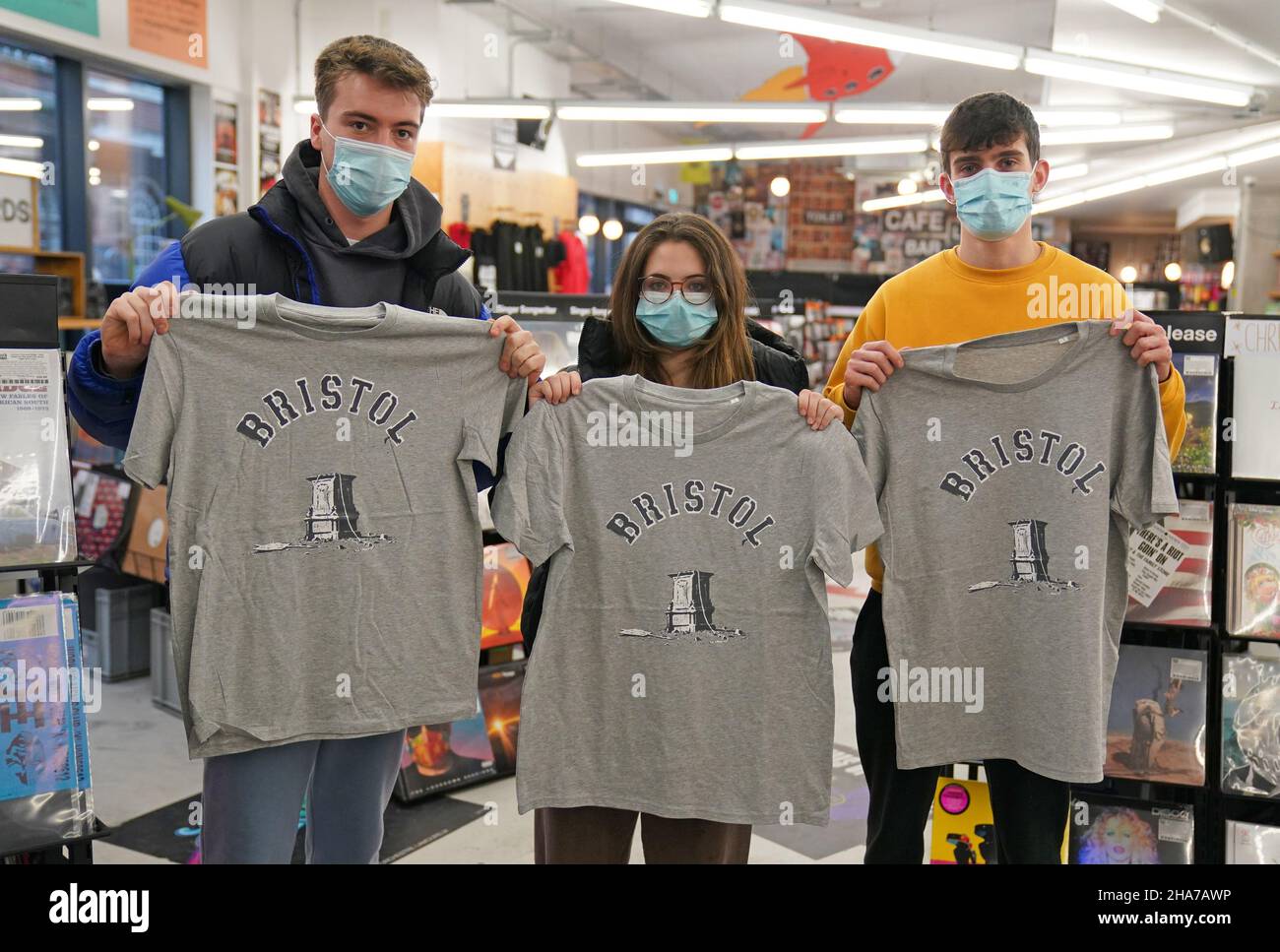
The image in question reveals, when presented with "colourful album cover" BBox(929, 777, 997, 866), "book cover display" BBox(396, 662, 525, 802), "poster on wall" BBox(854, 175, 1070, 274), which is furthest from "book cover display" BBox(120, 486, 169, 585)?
"poster on wall" BBox(854, 175, 1070, 274)

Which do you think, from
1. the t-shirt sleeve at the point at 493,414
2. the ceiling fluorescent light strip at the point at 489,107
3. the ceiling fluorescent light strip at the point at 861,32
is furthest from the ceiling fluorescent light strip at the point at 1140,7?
the t-shirt sleeve at the point at 493,414

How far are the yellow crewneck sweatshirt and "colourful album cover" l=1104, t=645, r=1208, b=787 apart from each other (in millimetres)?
789

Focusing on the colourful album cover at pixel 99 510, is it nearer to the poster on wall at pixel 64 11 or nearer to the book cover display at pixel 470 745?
the book cover display at pixel 470 745

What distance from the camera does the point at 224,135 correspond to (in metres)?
8.79

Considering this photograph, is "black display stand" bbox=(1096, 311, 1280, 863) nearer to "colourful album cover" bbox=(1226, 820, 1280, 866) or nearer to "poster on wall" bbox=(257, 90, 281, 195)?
"colourful album cover" bbox=(1226, 820, 1280, 866)

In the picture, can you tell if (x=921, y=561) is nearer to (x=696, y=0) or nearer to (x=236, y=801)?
(x=236, y=801)

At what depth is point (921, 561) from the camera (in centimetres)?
223

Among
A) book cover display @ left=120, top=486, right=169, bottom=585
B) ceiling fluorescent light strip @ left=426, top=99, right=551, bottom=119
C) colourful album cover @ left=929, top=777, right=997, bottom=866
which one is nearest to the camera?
colourful album cover @ left=929, top=777, right=997, bottom=866

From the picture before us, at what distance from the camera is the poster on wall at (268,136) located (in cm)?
906

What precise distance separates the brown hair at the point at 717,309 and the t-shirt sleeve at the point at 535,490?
0.24 metres

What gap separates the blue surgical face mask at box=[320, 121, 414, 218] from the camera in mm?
2053

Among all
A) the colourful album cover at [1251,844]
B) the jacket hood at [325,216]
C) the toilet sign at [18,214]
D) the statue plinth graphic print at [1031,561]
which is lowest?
the colourful album cover at [1251,844]
